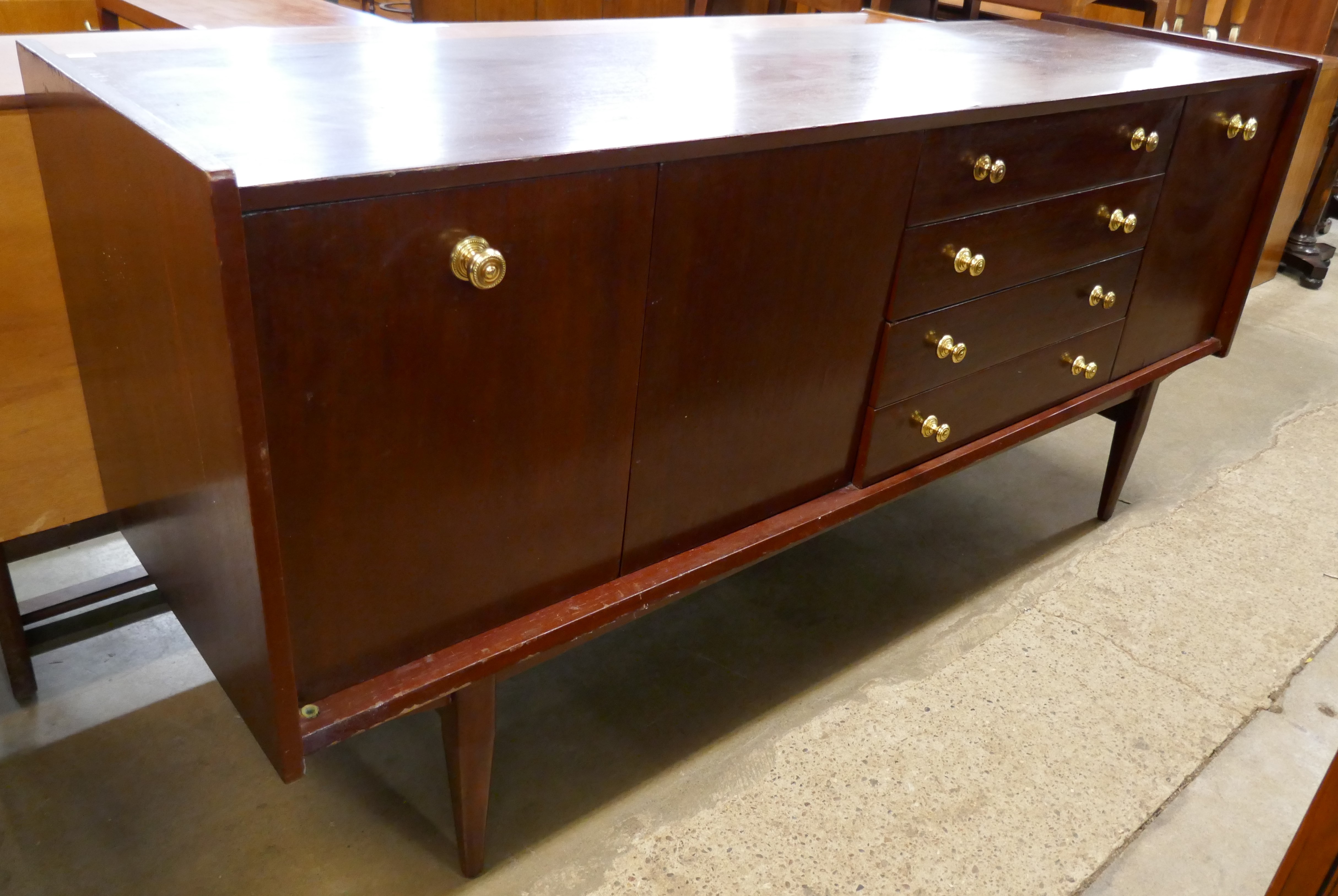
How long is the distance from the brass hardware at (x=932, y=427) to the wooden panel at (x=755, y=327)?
0.41 feet

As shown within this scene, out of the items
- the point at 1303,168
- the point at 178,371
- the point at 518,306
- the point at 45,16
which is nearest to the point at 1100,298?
the point at 518,306

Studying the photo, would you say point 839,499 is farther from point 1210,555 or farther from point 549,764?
point 1210,555

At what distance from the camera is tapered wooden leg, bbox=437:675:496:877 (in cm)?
119

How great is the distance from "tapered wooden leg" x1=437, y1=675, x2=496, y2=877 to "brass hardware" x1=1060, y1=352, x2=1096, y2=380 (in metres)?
1.10

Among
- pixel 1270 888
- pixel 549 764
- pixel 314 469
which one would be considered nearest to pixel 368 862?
pixel 549 764

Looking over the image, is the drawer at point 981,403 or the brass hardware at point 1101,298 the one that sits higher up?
the brass hardware at point 1101,298

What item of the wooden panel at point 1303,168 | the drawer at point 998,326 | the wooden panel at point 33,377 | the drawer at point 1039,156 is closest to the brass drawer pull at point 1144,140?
the drawer at point 1039,156

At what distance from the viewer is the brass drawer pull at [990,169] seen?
4.46 ft

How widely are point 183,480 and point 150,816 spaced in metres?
0.63

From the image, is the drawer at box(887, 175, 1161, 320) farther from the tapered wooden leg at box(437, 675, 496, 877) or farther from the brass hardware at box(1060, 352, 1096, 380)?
the tapered wooden leg at box(437, 675, 496, 877)

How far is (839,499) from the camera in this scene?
1.49 metres

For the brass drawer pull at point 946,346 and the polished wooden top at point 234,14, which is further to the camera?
the polished wooden top at point 234,14

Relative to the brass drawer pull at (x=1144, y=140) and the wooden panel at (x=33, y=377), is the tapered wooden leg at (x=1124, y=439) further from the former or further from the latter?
the wooden panel at (x=33, y=377)

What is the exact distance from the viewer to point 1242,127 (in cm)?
179
